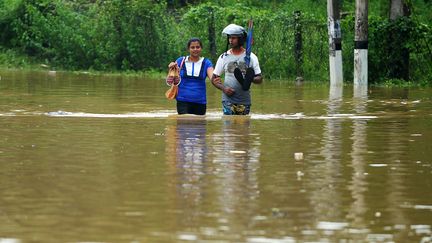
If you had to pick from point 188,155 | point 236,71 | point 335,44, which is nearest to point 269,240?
point 188,155

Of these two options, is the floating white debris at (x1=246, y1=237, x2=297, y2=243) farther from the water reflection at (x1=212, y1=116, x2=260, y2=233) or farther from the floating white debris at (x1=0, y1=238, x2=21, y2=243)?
the floating white debris at (x1=0, y1=238, x2=21, y2=243)

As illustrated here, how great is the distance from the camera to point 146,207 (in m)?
9.20

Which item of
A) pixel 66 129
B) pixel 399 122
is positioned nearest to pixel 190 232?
pixel 66 129

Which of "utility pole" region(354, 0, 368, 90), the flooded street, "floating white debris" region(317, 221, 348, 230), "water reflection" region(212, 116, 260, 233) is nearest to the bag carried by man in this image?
the flooded street

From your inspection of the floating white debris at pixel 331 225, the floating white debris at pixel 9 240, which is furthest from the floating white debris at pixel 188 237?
the floating white debris at pixel 9 240

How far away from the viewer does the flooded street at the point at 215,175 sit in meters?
8.37

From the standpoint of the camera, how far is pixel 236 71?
16750 mm

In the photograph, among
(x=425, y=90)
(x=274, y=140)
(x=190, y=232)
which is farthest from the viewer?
(x=425, y=90)

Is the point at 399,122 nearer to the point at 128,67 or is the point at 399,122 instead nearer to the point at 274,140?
the point at 274,140

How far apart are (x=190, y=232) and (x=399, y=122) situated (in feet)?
31.6

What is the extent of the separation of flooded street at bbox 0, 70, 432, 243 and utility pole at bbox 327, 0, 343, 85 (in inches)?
381

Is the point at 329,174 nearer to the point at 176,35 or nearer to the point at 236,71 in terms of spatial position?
the point at 236,71

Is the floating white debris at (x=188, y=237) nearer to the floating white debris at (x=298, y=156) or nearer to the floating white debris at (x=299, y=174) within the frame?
the floating white debris at (x=299, y=174)

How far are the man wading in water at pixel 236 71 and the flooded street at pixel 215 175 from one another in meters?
0.34
